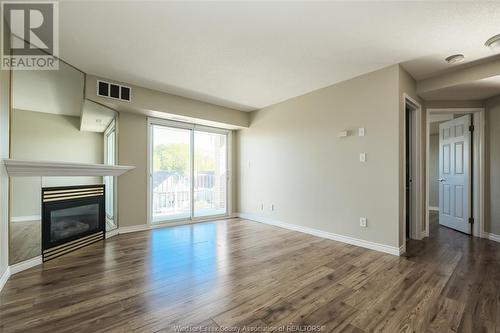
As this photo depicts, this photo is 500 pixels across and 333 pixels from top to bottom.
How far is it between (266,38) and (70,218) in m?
3.60

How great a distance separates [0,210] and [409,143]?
5.46 meters

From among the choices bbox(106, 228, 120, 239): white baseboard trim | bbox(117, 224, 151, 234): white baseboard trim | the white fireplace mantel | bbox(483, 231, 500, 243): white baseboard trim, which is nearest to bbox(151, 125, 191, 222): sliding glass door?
bbox(117, 224, 151, 234): white baseboard trim

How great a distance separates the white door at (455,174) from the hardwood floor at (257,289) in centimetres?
82

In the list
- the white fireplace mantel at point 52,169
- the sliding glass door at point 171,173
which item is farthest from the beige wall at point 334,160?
the white fireplace mantel at point 52,169

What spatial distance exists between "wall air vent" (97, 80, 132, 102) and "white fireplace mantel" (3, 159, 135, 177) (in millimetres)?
1169

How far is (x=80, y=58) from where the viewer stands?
3.01 metres

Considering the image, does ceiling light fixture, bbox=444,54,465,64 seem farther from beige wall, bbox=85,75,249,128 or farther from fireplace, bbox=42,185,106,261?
fireplace, bbox=42,185,106,261

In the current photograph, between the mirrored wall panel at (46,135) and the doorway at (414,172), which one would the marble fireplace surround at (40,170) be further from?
the doorway at (414,172)

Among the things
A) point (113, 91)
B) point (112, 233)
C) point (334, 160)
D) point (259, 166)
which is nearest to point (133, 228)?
point (112, 233)

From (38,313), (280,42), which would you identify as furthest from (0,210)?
(280,42)

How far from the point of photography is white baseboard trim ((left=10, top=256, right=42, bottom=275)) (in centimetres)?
244

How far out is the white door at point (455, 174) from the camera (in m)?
4.09

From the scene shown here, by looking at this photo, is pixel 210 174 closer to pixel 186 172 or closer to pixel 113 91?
pixel 186 172

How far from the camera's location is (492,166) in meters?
3.77
